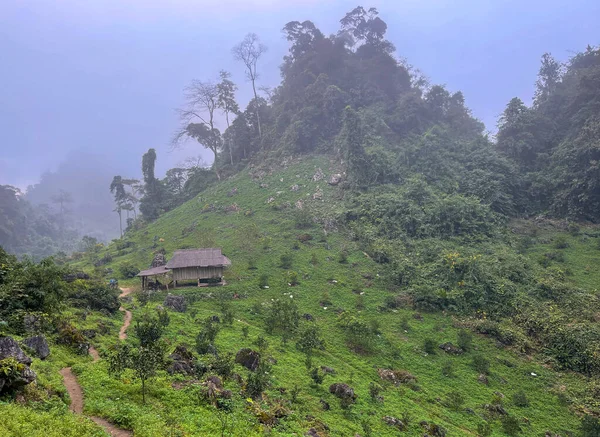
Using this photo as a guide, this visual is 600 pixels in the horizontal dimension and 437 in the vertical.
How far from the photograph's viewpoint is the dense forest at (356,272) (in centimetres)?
1561

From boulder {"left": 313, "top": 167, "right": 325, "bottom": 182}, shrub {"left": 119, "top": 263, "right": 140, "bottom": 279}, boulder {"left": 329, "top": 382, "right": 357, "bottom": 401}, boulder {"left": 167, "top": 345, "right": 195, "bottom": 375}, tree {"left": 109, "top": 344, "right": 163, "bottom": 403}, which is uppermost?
boulder {"left": 313, "top": 167, "right": 325, "bottom": 182}

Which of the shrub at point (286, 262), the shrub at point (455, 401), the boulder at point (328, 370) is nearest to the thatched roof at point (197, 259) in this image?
the shrub at point (286, 262)

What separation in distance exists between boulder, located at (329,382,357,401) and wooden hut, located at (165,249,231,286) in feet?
62.7

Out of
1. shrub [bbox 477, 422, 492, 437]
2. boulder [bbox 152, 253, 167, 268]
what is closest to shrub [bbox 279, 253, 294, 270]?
boulder [bbox 152, 253, 167, 268]

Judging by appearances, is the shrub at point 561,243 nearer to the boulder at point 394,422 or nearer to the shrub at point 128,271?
the boulder at point 394,422

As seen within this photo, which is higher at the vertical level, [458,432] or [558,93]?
[558,93]

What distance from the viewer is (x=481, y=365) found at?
22.6 m

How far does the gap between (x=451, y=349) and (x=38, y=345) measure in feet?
79.3

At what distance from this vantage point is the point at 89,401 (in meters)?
11.5

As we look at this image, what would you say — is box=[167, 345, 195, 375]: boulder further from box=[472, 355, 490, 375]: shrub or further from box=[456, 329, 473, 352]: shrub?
box=[456, 329, 473, 352]: shrub

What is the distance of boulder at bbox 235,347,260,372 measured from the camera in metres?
18.3

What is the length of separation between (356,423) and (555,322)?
20.0m

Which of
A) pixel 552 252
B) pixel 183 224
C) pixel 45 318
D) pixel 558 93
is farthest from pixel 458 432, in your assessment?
pixel 558 93

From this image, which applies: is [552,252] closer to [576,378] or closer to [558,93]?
[576,378]
